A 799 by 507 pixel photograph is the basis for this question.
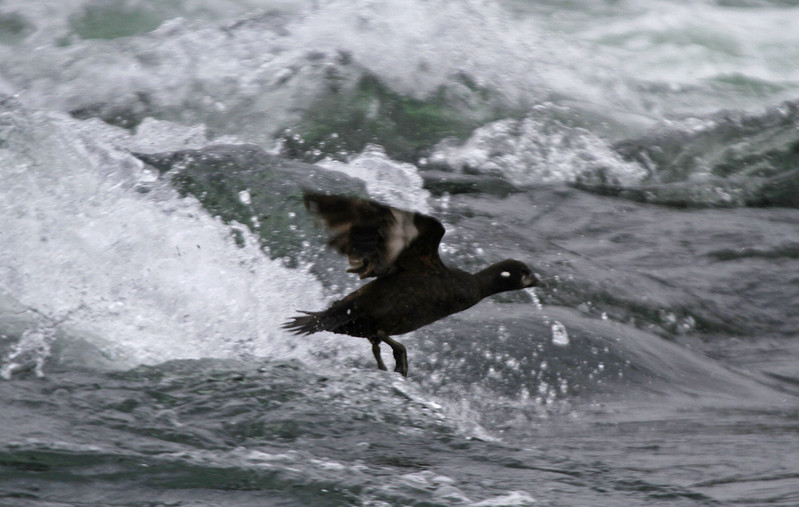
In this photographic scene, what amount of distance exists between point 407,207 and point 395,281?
2.46 meters

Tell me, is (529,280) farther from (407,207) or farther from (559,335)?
(407,207)

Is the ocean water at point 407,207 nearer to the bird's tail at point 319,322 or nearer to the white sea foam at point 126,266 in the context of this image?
the white sea foam at point 126,266

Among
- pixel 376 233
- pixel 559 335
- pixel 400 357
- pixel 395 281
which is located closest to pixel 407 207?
pixel 559 335

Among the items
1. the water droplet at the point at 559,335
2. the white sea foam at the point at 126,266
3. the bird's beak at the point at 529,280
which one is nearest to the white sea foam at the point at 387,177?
the white sea foam at the point at 126,266

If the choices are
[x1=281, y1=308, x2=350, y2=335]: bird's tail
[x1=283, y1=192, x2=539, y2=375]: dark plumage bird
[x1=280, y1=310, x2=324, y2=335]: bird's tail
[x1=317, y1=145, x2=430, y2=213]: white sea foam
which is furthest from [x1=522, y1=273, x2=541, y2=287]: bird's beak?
[x1=317, y1=145, x2=430, y2=213]: white sea foam

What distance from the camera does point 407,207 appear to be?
7504mm

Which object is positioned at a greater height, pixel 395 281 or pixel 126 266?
pixel 395 281

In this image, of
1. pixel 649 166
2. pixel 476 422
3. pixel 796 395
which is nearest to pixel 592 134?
pixel 649 166

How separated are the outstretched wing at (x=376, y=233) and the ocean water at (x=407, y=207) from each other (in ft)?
2.15

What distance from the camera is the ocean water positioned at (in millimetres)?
4277

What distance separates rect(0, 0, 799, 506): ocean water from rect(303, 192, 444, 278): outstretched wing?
0.65 meters

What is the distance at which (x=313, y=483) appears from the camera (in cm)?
396

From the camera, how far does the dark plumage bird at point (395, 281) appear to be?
4598mm

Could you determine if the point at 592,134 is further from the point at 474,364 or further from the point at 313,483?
the point at 313,483
